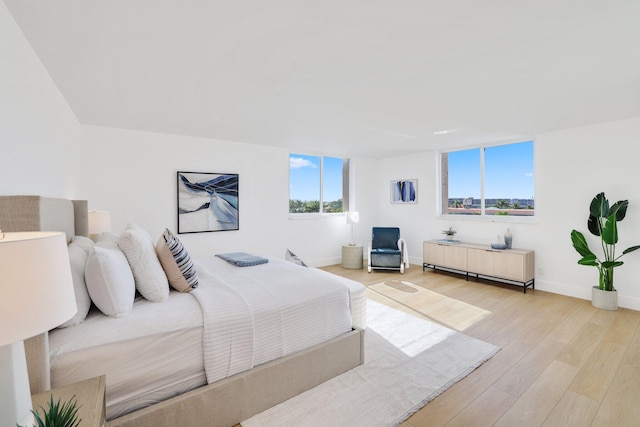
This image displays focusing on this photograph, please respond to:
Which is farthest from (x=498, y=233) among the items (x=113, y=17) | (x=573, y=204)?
(x=113, y=17)

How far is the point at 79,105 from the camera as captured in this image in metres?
3.07

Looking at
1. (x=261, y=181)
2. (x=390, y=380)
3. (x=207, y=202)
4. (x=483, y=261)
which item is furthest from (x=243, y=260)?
(x=483, y=261)

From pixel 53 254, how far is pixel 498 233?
557 cm

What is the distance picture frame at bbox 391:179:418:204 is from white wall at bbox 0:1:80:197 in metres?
5.55

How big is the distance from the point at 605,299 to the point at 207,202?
5.54 meters

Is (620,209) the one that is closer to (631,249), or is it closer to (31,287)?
(631,249)

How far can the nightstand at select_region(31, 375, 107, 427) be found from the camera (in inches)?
42.6

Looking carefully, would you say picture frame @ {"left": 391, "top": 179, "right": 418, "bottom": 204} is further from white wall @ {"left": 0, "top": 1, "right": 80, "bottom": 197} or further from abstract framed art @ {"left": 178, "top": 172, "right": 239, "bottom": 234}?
white wall @ {"left": 0, "top": 1, "right": 80, "bottom": 197}

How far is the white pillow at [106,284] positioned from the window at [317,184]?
4067 mm

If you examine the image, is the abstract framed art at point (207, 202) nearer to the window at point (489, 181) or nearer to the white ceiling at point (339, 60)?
the white ceiling at point (339, 60)

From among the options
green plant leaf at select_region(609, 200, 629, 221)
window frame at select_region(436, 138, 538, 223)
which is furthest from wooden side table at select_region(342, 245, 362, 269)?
green plant leaf at select_region(609, 200, 629, 221)

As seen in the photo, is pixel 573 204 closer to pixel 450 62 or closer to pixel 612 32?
pixel 612 32

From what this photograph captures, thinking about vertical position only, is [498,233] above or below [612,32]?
below

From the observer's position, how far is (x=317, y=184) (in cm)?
609
